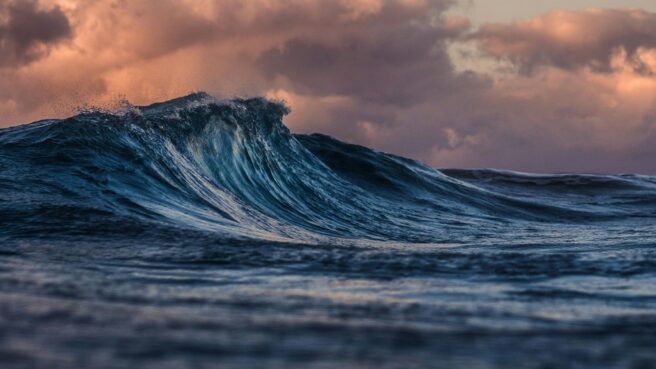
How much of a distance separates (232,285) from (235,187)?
28.4 ft

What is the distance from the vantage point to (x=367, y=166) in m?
18.7

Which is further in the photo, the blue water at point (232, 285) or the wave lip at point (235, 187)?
the wave lip at point (235, 187)

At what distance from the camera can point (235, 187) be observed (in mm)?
12008

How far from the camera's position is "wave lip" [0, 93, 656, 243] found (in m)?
6.97

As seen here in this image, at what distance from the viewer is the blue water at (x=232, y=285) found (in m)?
2.00

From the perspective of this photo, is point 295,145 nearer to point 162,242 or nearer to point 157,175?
point 157,175

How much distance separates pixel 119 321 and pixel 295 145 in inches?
576

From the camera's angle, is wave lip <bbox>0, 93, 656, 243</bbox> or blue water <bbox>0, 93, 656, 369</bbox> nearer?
blue water <bbox>0, 93, 656, 369</bbox>

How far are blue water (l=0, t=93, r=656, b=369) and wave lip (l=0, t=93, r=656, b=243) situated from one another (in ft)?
0.15

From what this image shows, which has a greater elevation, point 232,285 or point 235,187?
point 235,187

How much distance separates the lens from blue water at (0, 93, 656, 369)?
2.00 meters

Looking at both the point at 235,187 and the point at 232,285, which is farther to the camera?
the point at 235,187

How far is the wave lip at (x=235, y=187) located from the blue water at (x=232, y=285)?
5 centimetres

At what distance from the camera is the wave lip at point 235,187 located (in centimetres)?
697
